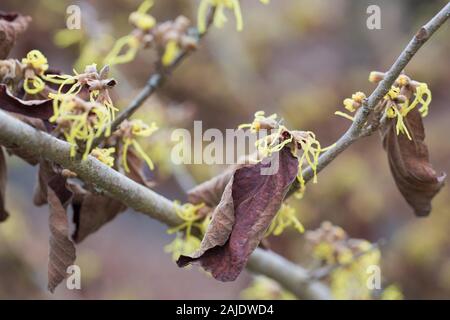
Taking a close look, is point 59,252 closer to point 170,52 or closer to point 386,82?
point 170,52

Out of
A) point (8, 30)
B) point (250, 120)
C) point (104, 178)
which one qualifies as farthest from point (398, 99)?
point (250, 120)

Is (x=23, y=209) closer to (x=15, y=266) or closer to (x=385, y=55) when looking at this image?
(x=15, y=266)

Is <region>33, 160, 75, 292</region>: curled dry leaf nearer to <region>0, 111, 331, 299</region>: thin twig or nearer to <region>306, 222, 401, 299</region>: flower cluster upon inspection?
<region>0, 111, 331, 299</region>: thin twig

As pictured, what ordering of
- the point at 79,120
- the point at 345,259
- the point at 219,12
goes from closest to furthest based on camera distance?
the point at 79,120 → the point at 219,12 → the point at 345,259

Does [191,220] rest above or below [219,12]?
below

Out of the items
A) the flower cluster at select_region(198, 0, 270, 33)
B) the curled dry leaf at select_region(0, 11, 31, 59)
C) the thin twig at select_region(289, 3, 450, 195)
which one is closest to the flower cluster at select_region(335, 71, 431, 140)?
the thin twig at select_region(289, 3, 450, 195)
